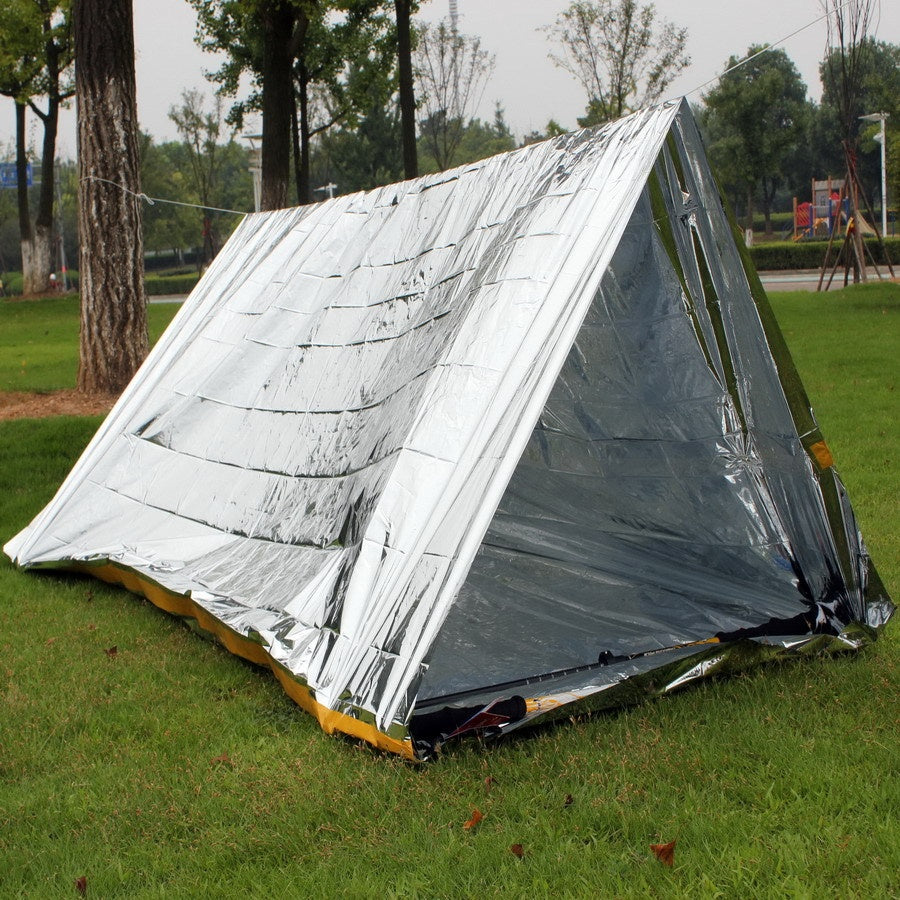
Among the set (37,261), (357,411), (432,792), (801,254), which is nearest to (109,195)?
(357,411)

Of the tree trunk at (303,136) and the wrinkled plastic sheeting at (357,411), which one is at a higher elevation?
the tree trunk at (303,136)

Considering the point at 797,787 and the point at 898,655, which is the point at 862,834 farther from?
the point at 898,655

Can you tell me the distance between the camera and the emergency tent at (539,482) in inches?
137

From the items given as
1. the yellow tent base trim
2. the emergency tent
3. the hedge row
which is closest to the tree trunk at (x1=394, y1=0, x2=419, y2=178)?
the hedge row

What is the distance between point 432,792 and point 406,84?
16491 millimetres

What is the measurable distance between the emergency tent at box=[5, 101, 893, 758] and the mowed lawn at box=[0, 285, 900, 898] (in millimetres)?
168

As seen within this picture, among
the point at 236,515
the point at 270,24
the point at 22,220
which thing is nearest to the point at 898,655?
the point at 236,515

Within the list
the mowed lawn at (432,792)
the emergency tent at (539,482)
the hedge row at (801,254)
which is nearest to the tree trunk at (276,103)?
the emergency tent at (539,482)

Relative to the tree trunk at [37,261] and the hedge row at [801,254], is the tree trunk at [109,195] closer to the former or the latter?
the tree trunk at [37,261]

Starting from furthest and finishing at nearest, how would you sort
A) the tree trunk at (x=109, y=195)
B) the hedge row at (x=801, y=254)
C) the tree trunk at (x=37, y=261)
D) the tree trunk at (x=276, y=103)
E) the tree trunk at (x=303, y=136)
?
the hedge row at (x=801, y=254) → the tree trunk at (x=37, y=261) → the tree trunk at (x=303, y=136) → the tree trunk at (x=276, y=103) → the tree trunk at (x=109, y=195)

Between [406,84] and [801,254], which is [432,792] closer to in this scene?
[406,84]

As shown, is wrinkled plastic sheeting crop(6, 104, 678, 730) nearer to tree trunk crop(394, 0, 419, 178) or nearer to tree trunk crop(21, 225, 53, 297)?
tree trunk crop(394, 0, 419, 178)

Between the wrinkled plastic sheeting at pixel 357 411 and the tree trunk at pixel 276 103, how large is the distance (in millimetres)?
9699

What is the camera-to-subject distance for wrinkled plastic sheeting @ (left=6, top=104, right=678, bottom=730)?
3.46 meters
